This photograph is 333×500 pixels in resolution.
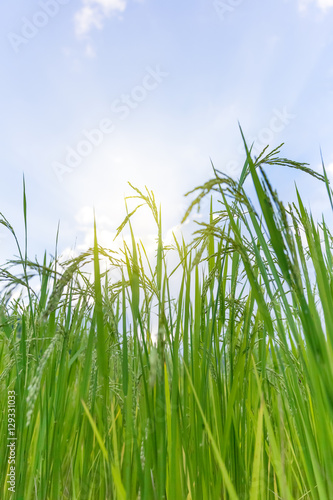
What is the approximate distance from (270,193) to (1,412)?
1.97 m

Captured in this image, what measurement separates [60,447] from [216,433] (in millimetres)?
582

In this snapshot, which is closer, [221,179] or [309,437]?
[221,179]

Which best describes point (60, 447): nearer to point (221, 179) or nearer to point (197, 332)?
point (197, 332)

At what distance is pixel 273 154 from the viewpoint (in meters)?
1.22

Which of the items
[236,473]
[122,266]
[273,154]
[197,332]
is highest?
[273,154]

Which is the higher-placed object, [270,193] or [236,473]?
[270,193]

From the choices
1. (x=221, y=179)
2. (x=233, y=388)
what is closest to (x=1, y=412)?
(x=233, y=388)

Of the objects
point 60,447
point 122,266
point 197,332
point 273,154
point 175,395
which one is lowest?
point 60,447

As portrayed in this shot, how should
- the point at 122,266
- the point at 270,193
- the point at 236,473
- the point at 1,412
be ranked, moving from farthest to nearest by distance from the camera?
the point at 1,412 → the point at 236,473 → the point at 122,266 → the point at 270,193

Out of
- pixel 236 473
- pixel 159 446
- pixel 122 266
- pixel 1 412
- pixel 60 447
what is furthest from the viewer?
pixel 1 412

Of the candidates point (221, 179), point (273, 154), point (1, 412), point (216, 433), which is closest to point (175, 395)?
point (216, 433)

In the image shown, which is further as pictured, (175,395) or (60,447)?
(60,447)

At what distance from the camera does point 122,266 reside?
1201mm

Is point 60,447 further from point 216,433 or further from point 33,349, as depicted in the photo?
point 216,433
